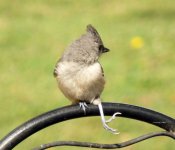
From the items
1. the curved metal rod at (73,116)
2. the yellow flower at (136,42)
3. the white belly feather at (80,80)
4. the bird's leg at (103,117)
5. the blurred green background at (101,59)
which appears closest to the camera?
the curved metal rod at (73,116)

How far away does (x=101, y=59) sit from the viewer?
7.77 metres

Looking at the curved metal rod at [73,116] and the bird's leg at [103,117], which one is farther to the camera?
the bird's leg at [103,117]

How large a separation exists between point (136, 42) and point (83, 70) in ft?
18.5

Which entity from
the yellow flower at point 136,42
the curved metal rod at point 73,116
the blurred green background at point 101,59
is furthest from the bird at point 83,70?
the yellow flower at point 136,42

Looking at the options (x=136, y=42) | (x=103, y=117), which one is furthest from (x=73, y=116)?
(x=136, y=42)

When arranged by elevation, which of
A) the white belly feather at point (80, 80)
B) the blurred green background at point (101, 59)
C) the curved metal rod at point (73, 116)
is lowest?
the curved metal rod at point (73, 116)

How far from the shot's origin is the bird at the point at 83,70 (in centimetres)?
294

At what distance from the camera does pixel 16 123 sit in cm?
645

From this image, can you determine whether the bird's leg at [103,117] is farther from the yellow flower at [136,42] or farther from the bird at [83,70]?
the yellow flower at [136,42]

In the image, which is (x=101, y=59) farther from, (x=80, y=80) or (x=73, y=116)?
(x=73, y=116)

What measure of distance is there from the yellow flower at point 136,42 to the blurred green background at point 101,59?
0.01m

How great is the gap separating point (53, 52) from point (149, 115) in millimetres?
5705

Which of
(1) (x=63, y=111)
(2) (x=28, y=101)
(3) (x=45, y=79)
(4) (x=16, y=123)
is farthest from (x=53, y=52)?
(1) (x=63, y=111)

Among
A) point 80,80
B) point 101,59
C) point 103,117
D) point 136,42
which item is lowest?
point 103,117
